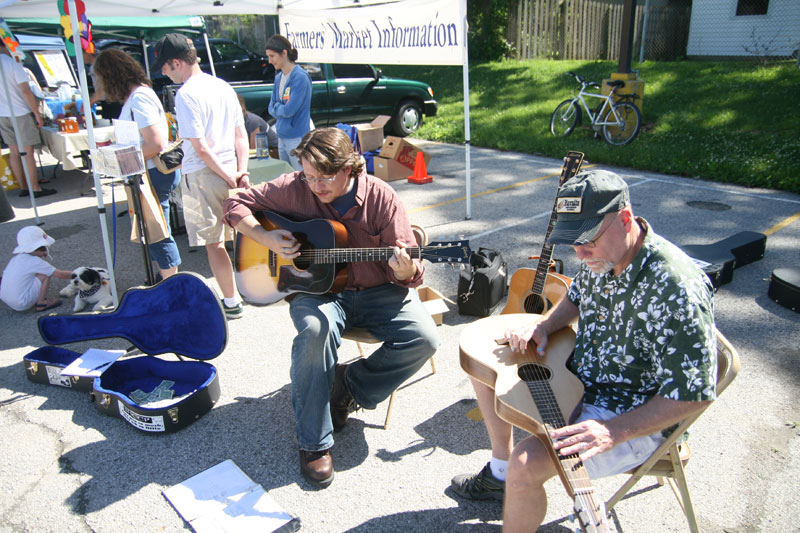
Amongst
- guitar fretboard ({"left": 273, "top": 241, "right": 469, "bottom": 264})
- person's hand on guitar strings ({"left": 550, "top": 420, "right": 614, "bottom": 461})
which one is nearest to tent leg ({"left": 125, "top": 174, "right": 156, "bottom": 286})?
guitar fretboard ({"left": 273, "top": 241, "right": 469, "bottom": 264})

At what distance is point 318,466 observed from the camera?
2666 millimetres

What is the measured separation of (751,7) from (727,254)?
13.5m

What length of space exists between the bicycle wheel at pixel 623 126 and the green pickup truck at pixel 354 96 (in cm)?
384

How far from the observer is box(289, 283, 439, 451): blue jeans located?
2664 mm

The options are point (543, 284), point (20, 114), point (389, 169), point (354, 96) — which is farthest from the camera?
point (354, 96)

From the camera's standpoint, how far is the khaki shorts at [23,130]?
7.66 metres

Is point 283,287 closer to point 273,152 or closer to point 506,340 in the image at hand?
point 506,340

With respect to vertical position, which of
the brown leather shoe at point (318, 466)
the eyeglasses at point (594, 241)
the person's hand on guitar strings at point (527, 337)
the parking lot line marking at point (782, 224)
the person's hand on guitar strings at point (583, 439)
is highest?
the eyeglasses at point (594, 241)

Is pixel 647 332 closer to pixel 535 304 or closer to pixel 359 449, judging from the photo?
pixel 535 304

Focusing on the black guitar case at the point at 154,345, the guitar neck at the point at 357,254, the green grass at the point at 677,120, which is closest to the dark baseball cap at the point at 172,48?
the black guitar case at the point at 154,345

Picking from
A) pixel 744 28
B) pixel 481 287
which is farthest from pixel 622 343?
pixel 744 28

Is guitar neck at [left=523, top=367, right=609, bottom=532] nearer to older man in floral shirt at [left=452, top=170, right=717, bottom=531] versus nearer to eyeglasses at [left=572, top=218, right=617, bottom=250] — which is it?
older man in floral shirt at [left=452, top=170, right=717, bottom=531]

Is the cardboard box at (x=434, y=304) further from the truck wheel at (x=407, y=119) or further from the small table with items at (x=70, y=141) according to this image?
the truck wheel at (x=407, y=119)

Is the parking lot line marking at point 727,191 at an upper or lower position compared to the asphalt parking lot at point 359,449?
upper
